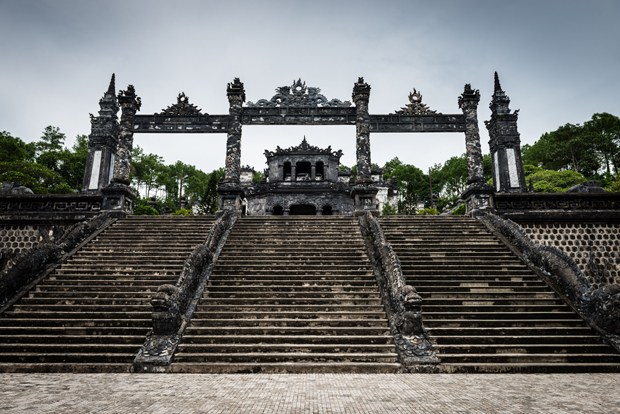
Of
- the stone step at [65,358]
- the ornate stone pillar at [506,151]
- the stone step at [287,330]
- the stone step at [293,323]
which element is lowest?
the stone step at [65,358]

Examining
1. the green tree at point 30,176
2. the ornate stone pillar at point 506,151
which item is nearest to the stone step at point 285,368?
the ornate stone pillar at point 506,151

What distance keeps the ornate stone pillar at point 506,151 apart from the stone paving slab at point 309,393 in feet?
37.8

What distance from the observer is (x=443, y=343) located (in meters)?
6.49

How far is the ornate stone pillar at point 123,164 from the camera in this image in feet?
43.3

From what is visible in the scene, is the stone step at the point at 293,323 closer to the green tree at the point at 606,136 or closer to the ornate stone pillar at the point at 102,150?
the ornate stone pillar at the point at 102,150

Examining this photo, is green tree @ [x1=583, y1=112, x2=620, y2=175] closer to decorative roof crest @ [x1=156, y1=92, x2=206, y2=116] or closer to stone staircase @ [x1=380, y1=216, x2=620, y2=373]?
stone staircase @ [x1=380, y1=216, x2=620, y2=373]

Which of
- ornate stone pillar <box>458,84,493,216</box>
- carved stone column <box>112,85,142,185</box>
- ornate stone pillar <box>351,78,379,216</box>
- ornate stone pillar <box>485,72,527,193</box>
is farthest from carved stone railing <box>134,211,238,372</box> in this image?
ornate stone pillar <box>485,72,527,193</box>

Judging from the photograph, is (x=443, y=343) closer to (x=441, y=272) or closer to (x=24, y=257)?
(x=441, y=272)

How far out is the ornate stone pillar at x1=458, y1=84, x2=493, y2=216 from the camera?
1297 cm

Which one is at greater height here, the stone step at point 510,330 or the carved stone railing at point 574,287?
the carved stone railing at point 574,287

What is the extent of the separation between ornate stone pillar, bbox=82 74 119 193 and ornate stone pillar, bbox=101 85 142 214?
186 centimetres

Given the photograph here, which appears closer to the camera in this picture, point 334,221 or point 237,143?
point 334,221

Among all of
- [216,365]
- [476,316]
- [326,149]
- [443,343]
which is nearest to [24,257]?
[216,365]

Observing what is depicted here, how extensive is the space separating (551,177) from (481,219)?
A: 18.6 m
